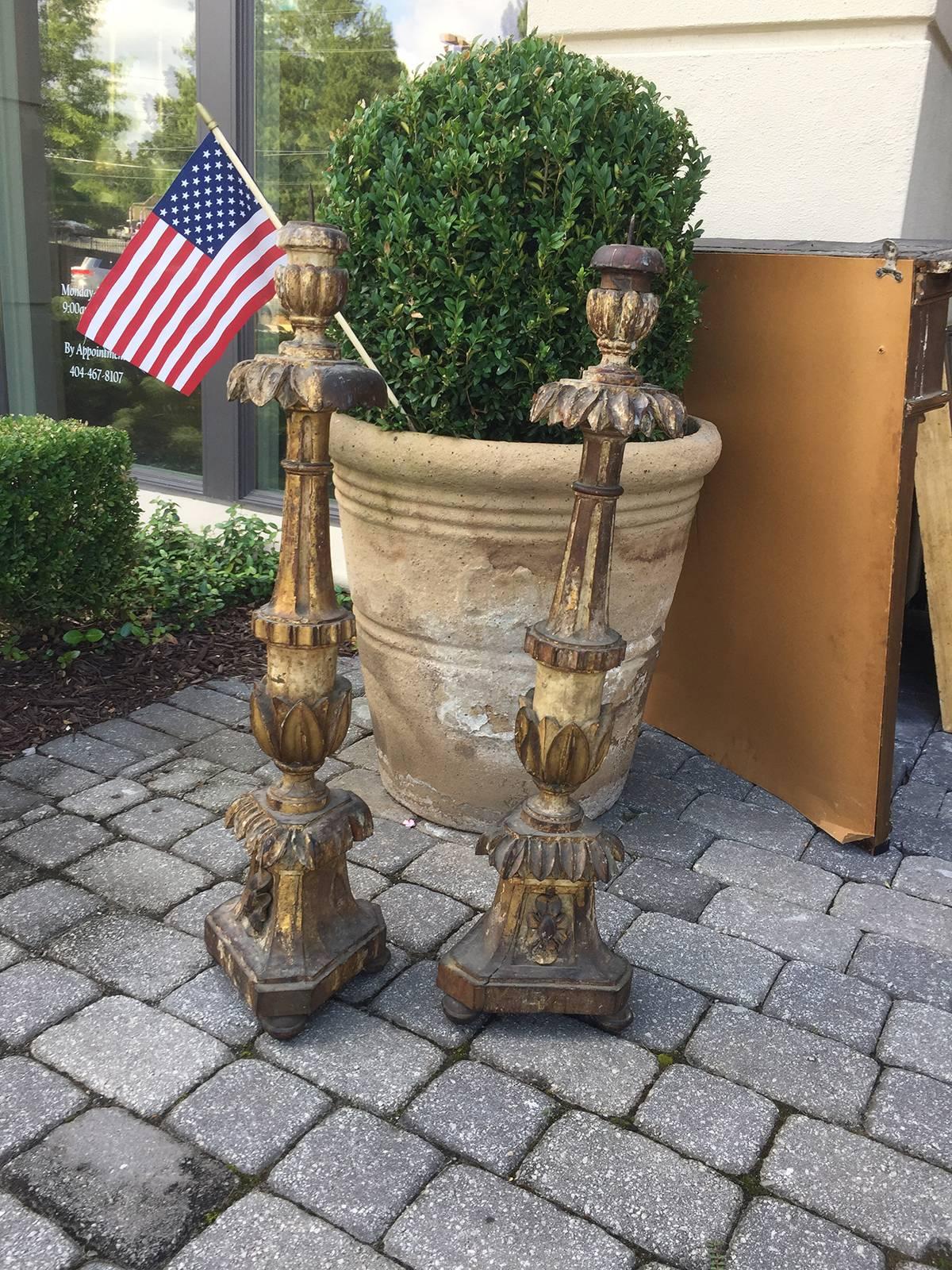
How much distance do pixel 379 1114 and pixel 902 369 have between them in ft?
7.10

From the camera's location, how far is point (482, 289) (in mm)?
2604

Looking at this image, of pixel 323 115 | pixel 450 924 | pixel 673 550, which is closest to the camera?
pixel 450 924

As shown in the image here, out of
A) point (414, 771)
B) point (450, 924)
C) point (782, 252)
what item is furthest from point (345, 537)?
point (782, 252)

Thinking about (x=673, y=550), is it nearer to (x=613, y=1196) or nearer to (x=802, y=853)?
(x=802, y=853)

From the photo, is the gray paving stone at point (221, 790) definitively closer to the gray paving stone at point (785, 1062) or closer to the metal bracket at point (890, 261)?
the gray paving stone at point (785, 1062)

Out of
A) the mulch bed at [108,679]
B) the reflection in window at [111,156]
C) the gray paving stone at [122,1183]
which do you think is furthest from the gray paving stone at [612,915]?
the reflection in window at [111,156]

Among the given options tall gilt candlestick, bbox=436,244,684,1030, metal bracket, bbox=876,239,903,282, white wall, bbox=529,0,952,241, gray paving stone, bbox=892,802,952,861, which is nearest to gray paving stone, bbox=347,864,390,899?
tall gilt candlestick, bbox=436,244,684,1030

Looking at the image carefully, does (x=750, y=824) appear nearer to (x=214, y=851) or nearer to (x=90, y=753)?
(x=214, y=851)

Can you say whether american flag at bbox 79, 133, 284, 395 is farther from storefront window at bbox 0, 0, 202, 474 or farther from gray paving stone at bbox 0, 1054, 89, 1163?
storefront window at bbox 0, 0, 202, 474

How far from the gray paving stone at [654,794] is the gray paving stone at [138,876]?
129 centimetres

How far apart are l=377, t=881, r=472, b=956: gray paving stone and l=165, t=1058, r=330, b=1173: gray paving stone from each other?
0.50 m

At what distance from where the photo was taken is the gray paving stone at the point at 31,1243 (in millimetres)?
1674

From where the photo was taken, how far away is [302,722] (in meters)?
2.13

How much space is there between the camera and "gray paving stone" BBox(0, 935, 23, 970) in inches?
93.5
